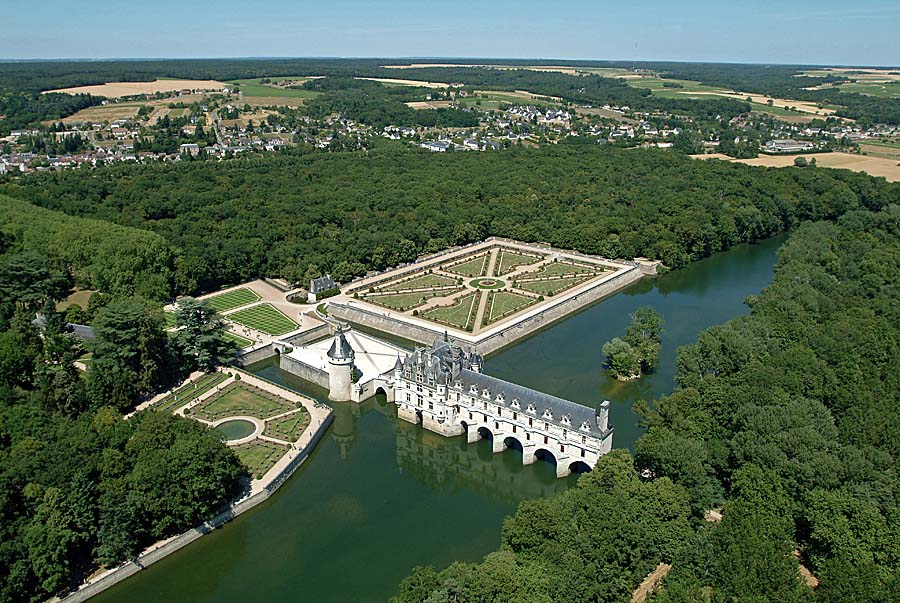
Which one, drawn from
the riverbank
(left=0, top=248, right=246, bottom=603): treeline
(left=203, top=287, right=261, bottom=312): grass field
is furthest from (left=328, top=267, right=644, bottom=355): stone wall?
(left=0, top=248, right=246, bottom=603): treeline

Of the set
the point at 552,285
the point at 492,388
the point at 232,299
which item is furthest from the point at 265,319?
the point at 552,285

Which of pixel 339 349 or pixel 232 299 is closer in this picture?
pixel 339 349

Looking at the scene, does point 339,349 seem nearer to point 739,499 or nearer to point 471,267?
point 739,499

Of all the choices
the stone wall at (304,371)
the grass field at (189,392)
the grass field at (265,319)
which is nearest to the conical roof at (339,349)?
the stone wall at (304,371)

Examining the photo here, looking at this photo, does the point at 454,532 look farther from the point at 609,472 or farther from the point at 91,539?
the point at 91,539

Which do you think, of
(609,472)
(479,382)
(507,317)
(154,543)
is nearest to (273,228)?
(507,317)

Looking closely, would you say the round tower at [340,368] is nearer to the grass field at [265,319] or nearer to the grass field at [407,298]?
the grass field at [265,319]

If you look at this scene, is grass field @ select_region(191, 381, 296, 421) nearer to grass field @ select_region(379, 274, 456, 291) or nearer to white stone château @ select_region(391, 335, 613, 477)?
white stone château @ select_region(391, 335, 613, 477)
